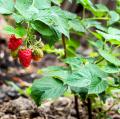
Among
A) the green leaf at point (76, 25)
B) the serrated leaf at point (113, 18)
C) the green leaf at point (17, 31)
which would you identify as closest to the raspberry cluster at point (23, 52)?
the green leaf at point (17, 31)

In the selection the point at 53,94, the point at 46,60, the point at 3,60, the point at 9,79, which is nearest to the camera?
the point at 53,94

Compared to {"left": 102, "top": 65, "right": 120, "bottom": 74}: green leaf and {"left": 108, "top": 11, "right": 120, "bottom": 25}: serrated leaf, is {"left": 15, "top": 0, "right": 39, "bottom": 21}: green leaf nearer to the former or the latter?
{"left": 102, "top": 65, "right": 120, "bottom": 74}: green leaf

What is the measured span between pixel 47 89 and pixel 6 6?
426 mm

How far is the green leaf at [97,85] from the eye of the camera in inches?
61.9

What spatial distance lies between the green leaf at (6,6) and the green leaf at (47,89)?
0.40 m

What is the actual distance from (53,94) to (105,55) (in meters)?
0.29

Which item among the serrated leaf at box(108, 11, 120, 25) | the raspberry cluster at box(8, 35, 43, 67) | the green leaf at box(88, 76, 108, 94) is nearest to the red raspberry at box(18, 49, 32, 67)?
the raspberry cluster at box(8, 35, 43, 67)

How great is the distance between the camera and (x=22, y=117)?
7.22ft

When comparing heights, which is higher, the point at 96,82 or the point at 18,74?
the point at 96,82

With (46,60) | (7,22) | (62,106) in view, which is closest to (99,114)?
(62,106)

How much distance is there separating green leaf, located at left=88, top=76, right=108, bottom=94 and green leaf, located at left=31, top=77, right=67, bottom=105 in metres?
0.17

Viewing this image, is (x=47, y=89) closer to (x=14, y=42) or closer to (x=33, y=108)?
(x=14, y=42)

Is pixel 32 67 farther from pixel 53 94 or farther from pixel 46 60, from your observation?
pixel 53 94

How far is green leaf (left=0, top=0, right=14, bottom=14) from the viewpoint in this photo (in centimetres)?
153
